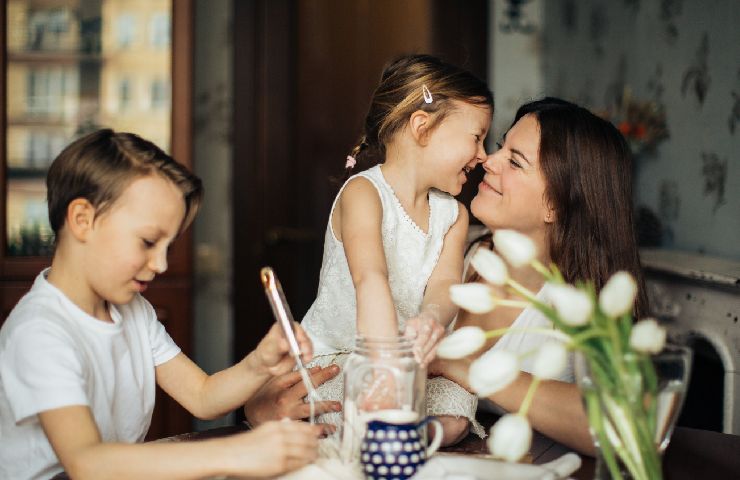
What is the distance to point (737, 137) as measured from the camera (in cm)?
240

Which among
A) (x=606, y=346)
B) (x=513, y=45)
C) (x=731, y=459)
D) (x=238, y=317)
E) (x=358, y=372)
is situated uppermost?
(x=513, y=45)

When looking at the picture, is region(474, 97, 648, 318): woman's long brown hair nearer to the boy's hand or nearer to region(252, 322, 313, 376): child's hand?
the boy's hand

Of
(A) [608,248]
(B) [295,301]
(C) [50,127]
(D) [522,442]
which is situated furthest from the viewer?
(B) [295,301]

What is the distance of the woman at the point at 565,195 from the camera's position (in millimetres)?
1778

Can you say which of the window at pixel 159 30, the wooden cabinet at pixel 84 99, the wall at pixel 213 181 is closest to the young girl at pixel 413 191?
the wooden cabinet at pixel 84 99

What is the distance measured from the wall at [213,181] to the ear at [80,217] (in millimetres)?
2582

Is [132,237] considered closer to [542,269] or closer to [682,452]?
[542,269]

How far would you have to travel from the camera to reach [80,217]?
3.99ft

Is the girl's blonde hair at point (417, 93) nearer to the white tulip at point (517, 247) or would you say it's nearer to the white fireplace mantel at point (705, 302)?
the white fireplace mantel at point (705, 302)

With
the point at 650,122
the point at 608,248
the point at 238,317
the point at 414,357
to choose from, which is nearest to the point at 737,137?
the point at 650,122

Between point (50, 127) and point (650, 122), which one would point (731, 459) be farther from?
point (50, 127)

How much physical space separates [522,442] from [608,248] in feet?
3.27

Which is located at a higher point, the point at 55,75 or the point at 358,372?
the point at 55,75

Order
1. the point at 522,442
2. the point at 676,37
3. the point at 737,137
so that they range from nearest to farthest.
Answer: the point at 522,442
the point at 737,137
the point at 676,37
